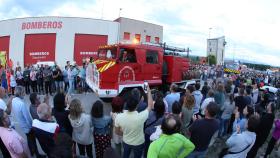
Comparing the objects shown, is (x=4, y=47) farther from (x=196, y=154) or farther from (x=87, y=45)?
(x=196, y=154)

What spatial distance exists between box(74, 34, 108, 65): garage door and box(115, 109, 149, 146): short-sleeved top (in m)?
22.4

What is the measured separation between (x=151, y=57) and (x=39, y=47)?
741 inches

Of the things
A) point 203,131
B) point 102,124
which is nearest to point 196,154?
point 203,131

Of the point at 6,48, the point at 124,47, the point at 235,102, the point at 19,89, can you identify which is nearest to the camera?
the point at 19,89

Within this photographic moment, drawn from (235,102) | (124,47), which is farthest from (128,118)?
(124,47)

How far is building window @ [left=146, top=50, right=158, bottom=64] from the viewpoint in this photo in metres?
11.9

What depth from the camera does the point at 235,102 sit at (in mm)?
7676

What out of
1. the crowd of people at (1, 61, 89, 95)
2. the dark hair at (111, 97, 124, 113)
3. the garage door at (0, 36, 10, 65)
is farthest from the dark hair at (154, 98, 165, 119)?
the garage door at (0, 36, 10, 65)

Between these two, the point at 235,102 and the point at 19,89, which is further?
the point at 235,102

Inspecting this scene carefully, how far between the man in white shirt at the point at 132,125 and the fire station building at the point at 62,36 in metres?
21.4

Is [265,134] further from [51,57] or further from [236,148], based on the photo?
[51,57]

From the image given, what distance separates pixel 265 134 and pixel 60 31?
77.9 feet

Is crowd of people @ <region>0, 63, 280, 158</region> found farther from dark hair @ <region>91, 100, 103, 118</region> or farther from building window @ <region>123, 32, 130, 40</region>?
building window @ <region>123, 32, 130, 40</region>

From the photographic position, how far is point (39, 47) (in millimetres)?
27828
